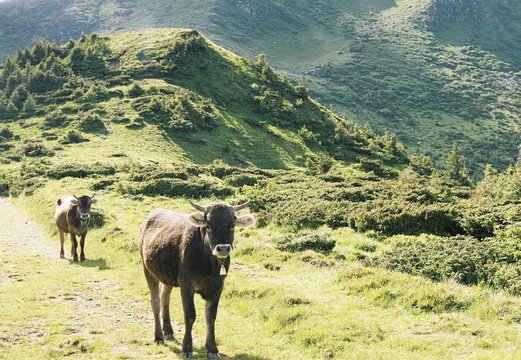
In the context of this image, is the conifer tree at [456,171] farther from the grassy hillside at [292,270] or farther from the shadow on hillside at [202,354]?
the shadow on hillside at [202,354]

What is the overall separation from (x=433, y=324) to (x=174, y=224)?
6.28m

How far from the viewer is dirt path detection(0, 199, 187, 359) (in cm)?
760

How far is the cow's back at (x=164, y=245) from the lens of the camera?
760cm

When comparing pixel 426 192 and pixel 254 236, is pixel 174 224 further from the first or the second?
pixel 426 192

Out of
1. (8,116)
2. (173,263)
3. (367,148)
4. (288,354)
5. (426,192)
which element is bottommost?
(367,148)

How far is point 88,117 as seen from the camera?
61750mm

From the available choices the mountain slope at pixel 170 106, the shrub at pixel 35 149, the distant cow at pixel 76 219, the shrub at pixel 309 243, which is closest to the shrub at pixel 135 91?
the mountain slope at pixel 170 106

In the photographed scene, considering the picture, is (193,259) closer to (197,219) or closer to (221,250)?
(197,219)

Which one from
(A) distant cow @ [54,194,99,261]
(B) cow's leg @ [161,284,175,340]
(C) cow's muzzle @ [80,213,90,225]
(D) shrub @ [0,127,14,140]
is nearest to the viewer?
(B) cow's leg @ [161,284,175,340]

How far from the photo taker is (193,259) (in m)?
7.04

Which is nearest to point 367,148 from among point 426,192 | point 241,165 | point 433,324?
point 241,165

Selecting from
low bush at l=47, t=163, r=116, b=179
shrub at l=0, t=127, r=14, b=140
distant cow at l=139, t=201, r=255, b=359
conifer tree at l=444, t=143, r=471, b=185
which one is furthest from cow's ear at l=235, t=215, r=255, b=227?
conifer tree at l=444, t=143, r=471, b=185

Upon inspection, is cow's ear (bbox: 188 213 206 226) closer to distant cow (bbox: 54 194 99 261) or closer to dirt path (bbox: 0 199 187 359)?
dirt path (bbox: 0 199 187 359)

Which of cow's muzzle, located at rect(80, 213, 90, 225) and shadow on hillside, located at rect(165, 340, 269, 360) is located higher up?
shadow on hillside, located at rect(165, 340, 269, 360)
